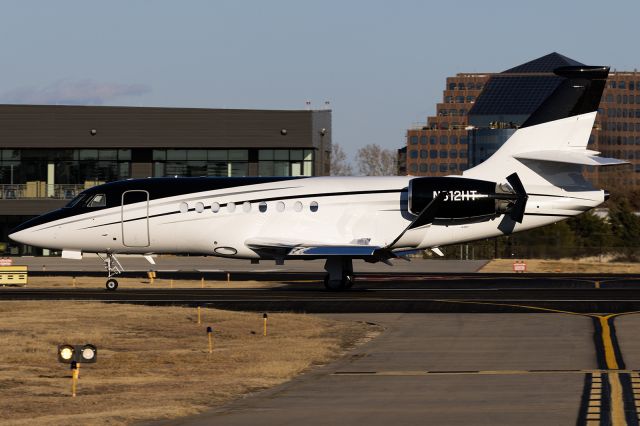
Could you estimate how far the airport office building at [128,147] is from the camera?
80938 millimetres

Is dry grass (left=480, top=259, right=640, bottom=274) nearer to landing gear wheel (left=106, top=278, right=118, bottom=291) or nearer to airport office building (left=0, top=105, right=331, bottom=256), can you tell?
airport office building (left=0, top=105, right=331, bottom=256)

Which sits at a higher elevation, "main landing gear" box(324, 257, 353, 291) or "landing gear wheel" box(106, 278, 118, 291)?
"main landing gear" box(324, 257, 353, 291)

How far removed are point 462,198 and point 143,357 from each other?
20.5 metres

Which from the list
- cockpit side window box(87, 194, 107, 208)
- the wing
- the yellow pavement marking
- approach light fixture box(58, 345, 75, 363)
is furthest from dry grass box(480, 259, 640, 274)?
approach light fixture box(58, 345, 75, 363)

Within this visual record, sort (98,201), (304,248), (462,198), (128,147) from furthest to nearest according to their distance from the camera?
(128,147) → (98,201) → (304,248) → (462,198)

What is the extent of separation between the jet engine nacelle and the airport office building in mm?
38439

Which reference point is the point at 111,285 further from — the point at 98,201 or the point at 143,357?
the point at 143,357

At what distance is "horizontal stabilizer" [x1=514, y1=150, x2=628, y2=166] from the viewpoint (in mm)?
42531

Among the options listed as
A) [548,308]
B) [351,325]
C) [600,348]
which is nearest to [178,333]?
[351,325]

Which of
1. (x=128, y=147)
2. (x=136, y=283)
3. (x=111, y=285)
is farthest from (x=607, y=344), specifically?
(x=128, y=147)

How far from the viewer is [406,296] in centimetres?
4209

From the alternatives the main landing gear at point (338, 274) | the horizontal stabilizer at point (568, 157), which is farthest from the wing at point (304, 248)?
the horizontal stabilizer at point (568, 157)

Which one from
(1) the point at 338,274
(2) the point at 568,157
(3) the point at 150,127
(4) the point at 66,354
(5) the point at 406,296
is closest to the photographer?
(4) the point at 66,354

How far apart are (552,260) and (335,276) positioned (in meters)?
27.9
